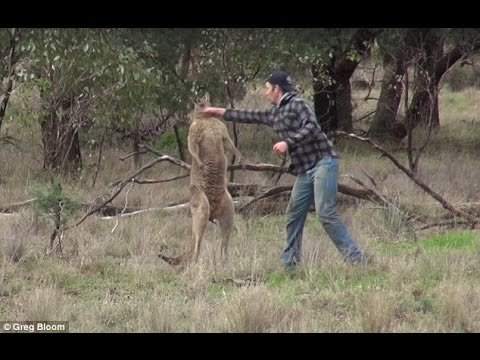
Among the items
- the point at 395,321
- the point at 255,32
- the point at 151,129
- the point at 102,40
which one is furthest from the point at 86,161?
the point at 395,321

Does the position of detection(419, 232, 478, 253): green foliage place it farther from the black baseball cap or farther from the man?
the black baseball cap

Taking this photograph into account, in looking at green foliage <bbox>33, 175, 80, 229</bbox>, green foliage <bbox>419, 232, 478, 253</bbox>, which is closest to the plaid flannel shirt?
green foliage <bbox>419, 232, 478, 253</bbox>

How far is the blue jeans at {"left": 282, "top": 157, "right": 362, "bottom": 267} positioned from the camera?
8.59 m

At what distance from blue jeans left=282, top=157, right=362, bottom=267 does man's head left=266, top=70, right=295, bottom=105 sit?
2.57 ft

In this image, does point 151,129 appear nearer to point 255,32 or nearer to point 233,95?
point 233,95

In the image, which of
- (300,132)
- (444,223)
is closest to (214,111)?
(300,132)

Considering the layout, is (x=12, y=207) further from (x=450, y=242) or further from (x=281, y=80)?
(x=450, y=242)

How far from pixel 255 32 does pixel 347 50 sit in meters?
2.66

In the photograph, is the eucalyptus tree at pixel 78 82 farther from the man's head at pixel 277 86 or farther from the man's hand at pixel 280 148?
the man's hand at pixel 280 148

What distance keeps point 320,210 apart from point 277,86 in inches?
51.5

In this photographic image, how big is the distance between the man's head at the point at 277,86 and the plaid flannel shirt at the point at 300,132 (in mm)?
66

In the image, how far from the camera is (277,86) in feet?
28.6

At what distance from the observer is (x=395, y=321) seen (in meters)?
7.01

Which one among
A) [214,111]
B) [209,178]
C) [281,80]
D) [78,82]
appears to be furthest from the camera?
[78,82]
